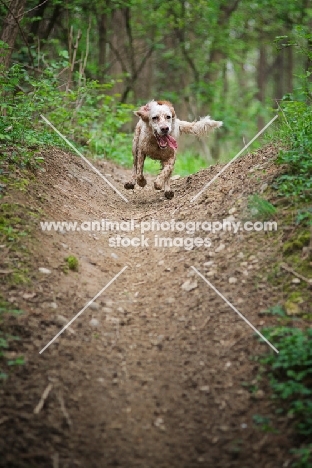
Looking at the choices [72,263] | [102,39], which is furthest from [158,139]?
[102,39]

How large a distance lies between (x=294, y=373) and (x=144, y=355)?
1.11 m

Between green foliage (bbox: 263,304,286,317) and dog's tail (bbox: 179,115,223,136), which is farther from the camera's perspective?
dog's tail (bbox: 179,115,223,136)

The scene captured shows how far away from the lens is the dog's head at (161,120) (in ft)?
23.8

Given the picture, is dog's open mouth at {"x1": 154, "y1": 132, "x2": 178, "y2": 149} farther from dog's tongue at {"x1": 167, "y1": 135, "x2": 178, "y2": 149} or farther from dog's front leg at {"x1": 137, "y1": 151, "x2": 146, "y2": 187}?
dog's front leg at {"x1": 137, "y1": 151, "x2": 146, "y2": 187}

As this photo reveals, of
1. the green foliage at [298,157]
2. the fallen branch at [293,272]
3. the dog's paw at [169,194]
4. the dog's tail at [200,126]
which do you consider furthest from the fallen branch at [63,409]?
the dog's tail at [200,126]

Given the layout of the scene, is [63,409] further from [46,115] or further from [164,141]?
[46,115]

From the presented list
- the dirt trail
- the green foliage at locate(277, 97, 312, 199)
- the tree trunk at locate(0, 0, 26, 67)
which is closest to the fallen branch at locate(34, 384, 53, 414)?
the dirt trail

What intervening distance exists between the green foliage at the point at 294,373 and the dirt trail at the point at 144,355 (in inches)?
4.3

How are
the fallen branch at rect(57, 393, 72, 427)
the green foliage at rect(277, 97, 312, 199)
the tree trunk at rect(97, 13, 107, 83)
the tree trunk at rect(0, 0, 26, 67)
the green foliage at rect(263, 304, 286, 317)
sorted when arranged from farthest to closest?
the tree trunk at rect(97, 13, 107, 83) → the tree trunk at rect(0, 0, 26, 67) → the green foliage at rect(277, 97, 312, 199) → the green foliage at rect(263, 304, 286, 317) → the fallen branch at rect(57, 393, 72, 427)

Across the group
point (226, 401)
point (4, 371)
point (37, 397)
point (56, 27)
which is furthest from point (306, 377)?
point (56, 27)

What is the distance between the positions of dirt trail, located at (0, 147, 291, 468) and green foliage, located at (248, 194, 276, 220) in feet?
0.63

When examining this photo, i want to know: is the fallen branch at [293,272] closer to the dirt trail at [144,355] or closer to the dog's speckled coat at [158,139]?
the dirt trail at [144,355]

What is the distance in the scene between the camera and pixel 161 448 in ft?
10.6

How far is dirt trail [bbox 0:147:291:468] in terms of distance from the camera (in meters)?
3.16
